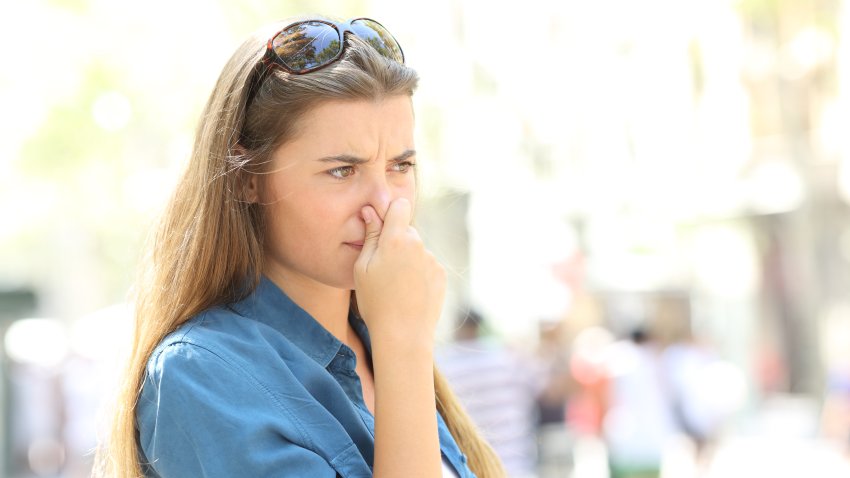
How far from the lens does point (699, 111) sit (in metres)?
23.0

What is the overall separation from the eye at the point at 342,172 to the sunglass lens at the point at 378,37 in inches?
A: 9.7

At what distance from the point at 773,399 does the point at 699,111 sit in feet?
20.7

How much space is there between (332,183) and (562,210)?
25.0 metres

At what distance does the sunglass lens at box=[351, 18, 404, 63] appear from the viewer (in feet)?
Answer: 6.44

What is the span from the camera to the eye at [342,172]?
71.4 inches

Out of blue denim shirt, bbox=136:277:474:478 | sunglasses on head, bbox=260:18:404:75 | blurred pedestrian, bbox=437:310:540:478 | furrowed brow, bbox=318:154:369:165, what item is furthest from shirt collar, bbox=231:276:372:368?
blurred pedestrian, bbox=437:310:540:478

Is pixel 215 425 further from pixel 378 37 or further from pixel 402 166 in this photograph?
pixel 378 37

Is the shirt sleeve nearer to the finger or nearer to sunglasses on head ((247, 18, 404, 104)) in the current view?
the finger

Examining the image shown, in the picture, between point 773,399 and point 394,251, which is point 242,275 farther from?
point 773,399

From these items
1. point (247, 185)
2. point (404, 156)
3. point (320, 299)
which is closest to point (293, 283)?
point (320, 299)

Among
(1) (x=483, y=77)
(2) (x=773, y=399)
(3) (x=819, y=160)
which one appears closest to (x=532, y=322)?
(2) (x=773, y=399)

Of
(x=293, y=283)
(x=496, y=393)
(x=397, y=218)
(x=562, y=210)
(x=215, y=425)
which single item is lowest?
(x=562, y=210)

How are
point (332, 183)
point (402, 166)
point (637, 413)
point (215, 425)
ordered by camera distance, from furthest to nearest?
point (637, 413)
point (402, 166)
point (332, 183)
point (215, 425)

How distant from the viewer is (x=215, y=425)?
1587 millimetres
